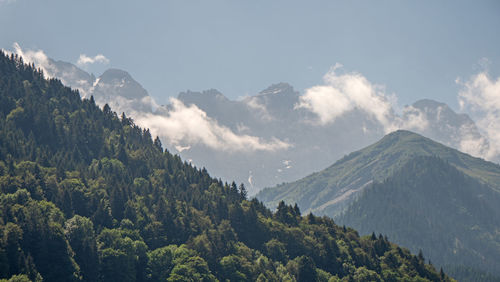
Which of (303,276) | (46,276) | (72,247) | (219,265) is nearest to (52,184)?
(72,247)

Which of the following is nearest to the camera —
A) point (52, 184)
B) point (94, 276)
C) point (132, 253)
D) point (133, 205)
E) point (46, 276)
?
point (46, 276)

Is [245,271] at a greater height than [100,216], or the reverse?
[100,216]

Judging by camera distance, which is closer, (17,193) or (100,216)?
(17,193)

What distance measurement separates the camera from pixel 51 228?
489 ft

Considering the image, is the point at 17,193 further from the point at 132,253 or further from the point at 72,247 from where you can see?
the point at 132,253

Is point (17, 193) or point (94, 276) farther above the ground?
point (17, 193)

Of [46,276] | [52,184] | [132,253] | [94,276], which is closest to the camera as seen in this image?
[46,276]

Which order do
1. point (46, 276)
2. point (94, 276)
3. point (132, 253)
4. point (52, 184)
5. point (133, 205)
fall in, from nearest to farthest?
1. point (46, 276)
2. point (94, 276)
3. point (132, 253)
4. point (52, 184)
5. point (133, 205)

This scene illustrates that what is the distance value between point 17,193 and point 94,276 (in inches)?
1272

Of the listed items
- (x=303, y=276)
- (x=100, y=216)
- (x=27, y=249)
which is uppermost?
(x=100, y=216)

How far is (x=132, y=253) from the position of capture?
164 meters

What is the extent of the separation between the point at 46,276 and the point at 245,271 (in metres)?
63.0

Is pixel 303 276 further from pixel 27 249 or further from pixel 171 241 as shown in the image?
pixel 27 249

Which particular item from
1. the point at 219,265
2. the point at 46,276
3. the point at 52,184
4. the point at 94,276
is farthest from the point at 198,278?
the point at 52,184
